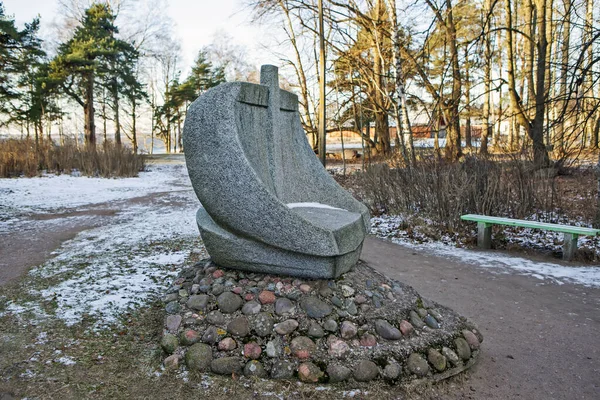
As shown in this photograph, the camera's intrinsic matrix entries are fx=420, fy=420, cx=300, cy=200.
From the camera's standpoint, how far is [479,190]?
6125mm

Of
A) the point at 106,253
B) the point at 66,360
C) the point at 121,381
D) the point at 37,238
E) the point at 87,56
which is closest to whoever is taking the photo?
the point at 121,381

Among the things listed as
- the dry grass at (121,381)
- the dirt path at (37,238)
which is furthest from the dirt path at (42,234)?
the dry grass at (121,381)

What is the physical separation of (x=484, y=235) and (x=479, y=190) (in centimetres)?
79

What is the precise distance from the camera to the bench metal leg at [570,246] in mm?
4973

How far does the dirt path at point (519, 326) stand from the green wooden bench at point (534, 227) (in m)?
0.87

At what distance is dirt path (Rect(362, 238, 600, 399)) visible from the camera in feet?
7.78

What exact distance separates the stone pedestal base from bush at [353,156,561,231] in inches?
136

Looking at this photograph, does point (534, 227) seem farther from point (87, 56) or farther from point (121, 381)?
point (87, 56)

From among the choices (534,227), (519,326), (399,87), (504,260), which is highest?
(399,87)

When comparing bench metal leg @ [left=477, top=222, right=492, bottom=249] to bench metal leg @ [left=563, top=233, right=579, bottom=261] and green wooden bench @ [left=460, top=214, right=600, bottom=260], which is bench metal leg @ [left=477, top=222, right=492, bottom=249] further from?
bench metal leg @ [left=563, top=233, right=579, bottom=261]

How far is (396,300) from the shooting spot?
2904mm

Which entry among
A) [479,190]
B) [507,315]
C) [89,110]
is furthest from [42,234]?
[89,110]

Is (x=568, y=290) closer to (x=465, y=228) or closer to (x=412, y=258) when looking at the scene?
(x=412, y=258)

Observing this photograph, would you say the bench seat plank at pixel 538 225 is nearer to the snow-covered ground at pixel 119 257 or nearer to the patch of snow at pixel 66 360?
the snow-covered ground at pixel 119 257
